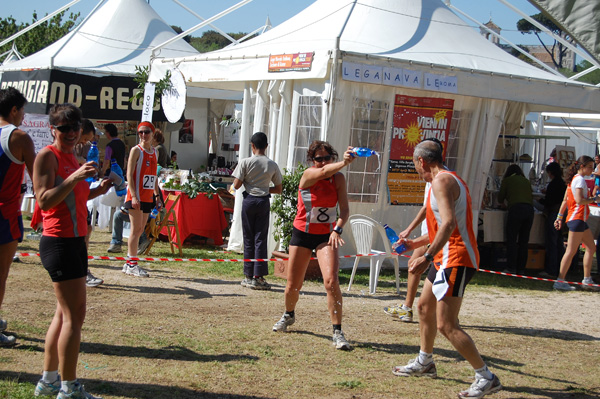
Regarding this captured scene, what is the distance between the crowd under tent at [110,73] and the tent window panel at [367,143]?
6.17 m

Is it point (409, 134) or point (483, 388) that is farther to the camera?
point (409, 134)

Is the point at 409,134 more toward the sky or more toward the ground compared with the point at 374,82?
more toward the ground

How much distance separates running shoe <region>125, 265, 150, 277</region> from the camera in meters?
8.93

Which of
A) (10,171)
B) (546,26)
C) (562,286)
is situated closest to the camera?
(10,171)

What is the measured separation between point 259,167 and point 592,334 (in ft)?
14.1

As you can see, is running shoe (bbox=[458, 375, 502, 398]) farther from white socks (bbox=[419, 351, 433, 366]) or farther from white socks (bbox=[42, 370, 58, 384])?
white socks (bbox=[42, 370, 58, 384])

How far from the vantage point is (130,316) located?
6766 mm

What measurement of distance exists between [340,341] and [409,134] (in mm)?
5390

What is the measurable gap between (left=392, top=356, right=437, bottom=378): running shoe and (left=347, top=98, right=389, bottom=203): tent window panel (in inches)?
204

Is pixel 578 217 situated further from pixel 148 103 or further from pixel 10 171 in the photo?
pixel 10 171

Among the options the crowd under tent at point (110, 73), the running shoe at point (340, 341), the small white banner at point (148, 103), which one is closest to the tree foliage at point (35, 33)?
the crowd under tent at point (110, 73)

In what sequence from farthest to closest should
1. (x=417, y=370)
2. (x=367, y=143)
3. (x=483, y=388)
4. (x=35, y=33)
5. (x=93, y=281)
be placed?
(x=35, y=33) → (x=367, y=143) → (x=93, y=281) → (x=417, y=370) → (x=483, y=388)

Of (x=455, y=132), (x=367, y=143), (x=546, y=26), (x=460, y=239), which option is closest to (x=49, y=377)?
(x=460, y=239)

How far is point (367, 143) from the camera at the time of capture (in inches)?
410
